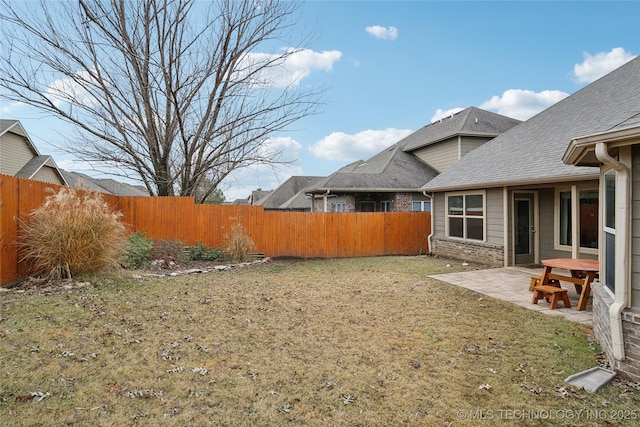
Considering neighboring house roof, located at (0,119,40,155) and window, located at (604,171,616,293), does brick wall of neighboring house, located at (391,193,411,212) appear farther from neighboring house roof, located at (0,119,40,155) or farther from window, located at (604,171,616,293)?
neighboring house roof, located at (0,119,40,155)

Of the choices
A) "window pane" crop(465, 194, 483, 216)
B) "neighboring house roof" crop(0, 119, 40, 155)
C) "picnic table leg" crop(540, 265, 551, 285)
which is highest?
"neighboring house roof" crop(0, 119, 40, 155)

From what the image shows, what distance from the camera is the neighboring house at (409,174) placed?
1564 centimetres

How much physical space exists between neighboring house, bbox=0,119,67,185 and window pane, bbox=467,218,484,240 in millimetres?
18446

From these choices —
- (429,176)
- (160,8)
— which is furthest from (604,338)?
(429,176)

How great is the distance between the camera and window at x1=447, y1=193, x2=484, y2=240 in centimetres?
1019

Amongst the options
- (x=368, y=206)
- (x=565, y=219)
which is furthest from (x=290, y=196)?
(x=565, y=219)

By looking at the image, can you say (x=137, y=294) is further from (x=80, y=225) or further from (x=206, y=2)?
(x=206, y=2)

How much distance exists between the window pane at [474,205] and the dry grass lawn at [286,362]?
188 inches

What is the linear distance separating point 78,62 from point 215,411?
11.6 metres

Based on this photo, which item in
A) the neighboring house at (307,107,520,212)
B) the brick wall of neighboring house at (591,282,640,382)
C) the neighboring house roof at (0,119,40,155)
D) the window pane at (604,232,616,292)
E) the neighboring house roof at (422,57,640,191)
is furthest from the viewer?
the neighboring house at (307,107,520,212)

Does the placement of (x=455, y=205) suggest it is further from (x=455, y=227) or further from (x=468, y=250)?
(x=468, y=250)

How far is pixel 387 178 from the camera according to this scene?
16328 millimetres

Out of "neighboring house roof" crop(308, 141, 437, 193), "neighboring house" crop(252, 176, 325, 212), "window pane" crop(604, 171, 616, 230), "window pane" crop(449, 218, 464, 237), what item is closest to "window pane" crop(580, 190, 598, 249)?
"window pane" crop(449, 218, 464, 237)

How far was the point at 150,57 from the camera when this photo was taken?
10.6 metres
